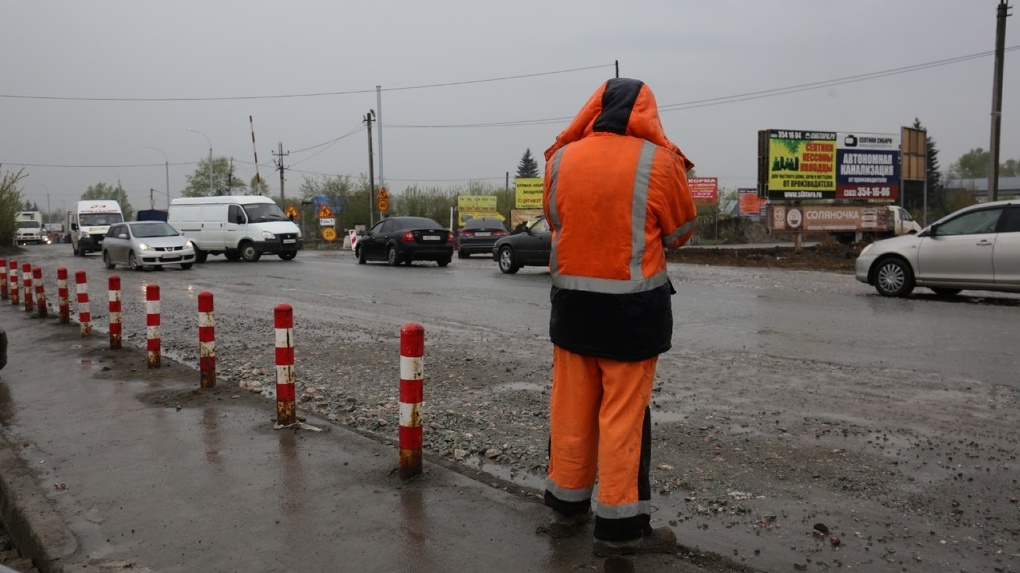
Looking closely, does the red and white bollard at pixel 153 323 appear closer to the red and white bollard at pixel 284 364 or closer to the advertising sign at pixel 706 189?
the red and white bollard at pixel 284 364

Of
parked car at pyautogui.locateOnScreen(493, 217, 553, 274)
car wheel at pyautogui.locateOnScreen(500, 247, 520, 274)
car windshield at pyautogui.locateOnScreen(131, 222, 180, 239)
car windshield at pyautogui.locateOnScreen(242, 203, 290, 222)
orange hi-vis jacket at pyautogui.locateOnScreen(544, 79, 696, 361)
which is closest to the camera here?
orange hi-vis jacket at pyautogui.locateOnScreen(544, 79, 696, 361)

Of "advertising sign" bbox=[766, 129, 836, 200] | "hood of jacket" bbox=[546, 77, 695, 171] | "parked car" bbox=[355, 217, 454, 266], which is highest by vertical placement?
"advertising sign" bbox=[766, 129, 836, 200]

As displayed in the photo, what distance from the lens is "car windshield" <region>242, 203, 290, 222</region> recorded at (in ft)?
98.8

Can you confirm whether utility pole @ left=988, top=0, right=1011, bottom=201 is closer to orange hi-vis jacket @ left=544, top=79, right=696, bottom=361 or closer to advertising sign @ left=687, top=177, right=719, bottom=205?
orange hi-vis jacket @ left=544, top=79, right=696, bottom=361

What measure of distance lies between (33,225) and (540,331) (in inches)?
2647

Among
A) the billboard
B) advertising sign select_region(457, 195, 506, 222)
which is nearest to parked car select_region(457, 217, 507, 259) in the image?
the billboard

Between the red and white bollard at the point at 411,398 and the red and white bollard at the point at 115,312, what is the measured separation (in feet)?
20.0

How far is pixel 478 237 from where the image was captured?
105 ft

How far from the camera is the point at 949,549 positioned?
3.99 meters

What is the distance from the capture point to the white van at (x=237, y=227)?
29406 millimetres

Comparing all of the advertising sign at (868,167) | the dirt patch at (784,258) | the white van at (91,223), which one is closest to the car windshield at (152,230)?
the white van at (91,223)

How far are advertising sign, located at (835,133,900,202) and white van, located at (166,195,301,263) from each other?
A: 64.0 ft

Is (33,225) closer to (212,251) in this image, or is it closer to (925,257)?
(212,251)

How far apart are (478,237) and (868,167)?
14558 mm
